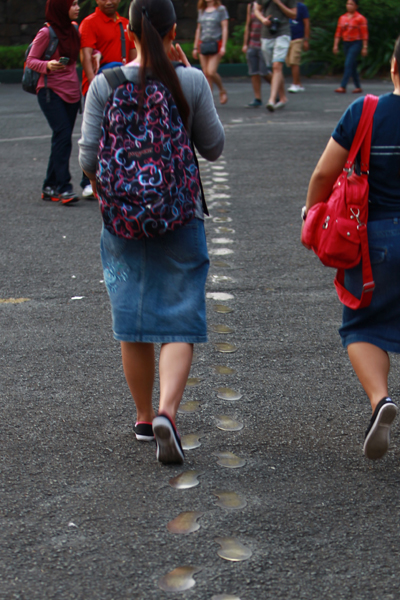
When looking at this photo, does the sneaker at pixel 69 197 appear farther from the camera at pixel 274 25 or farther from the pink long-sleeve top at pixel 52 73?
the camera at pixel 274 25

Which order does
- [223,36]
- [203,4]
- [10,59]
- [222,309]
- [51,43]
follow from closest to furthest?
1. [222,309]
2. [51,43]
3. [223,36]
4. [203,4]
5. [10,59]

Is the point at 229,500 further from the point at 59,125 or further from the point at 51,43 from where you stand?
the point at 51,43

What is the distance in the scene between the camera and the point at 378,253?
9.34 feet

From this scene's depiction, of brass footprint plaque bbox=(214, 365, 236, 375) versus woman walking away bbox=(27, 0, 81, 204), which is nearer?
brass footprint plaque bbox=(214, 365, 236, 375)

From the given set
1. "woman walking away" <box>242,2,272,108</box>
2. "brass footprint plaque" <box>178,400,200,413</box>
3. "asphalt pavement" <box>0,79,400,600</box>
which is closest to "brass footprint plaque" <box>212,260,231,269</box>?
"asphalt pavement" <box>0,79,400,600</box>

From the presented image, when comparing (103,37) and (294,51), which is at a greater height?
(103,37)

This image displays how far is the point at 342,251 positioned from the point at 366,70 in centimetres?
2059

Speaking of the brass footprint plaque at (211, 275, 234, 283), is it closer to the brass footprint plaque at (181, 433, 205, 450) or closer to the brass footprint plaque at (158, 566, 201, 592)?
the brass footprint plaque at (181, 433, 205, 450)

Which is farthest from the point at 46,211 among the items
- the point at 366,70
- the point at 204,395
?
the point at 366,70

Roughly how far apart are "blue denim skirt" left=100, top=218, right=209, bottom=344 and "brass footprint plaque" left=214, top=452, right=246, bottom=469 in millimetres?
447

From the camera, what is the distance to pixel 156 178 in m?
2.68

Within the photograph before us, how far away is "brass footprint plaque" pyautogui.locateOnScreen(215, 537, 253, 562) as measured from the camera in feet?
7.61

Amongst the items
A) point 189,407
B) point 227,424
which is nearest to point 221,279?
point 189,407

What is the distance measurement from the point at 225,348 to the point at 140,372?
Answer: 1084 mm
